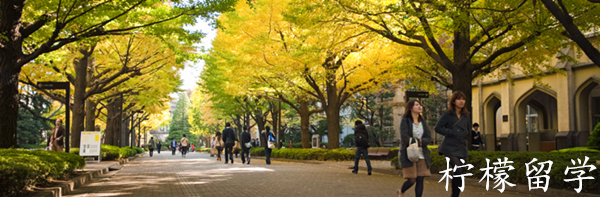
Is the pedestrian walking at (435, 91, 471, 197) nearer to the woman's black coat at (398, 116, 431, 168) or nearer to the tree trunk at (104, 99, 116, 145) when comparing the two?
the woman's black coat at (398, 116, 431, 168)

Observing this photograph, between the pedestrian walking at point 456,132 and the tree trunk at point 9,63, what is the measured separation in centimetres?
907

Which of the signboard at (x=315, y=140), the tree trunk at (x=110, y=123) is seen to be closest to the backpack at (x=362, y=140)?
the tree trunk at (x=110, y=123)

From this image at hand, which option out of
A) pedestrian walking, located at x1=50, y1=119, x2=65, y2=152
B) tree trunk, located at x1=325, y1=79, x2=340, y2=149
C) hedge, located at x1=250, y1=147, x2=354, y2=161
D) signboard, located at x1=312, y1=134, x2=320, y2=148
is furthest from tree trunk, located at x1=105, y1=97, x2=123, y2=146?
tree trunk, located at x1=325, y1=79, x2=340, y2=149

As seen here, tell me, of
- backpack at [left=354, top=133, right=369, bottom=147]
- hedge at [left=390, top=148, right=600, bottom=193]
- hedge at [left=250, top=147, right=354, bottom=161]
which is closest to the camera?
hedge at [left=390, top=148, right=600, bottom=193]

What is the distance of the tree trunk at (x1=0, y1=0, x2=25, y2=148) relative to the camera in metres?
11.2

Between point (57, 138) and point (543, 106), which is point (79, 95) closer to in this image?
point (57, 138)

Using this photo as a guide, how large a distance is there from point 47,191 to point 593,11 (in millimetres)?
12247

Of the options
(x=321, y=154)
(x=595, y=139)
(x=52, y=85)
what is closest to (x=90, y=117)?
(x=52, y=85)

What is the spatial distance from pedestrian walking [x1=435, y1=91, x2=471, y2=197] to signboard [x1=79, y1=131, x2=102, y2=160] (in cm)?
1629

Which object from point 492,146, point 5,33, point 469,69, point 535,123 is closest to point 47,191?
point 5,33

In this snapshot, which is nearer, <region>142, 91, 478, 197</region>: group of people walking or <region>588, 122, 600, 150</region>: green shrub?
<region>142, 91, 478, 197</region>: group of people walking

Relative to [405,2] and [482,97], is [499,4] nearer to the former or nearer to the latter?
[405,2]

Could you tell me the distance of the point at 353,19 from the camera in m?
14.4

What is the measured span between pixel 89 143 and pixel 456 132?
54.7 ft
